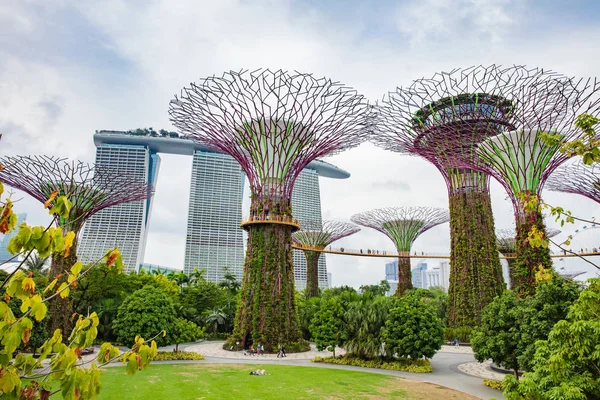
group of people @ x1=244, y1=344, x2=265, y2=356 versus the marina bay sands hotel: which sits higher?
the marina bay sands hotel

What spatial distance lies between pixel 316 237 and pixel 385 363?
83.3 ft

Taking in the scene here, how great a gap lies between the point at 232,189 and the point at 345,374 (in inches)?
3074

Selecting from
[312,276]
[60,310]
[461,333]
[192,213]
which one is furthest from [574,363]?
[192,213]

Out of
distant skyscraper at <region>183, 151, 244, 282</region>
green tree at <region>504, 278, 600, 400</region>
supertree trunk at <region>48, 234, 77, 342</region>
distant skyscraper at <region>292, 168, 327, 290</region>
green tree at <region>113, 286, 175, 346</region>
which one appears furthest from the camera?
distant skyscraper at <region>292, 168, 327, 290</region>

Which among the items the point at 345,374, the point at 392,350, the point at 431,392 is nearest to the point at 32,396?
the point at 431,392

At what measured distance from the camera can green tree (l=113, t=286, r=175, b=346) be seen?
18.0 metres

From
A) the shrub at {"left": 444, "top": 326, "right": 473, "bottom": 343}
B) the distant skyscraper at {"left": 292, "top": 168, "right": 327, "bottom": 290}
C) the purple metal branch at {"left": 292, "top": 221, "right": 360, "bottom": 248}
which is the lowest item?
the shrub at {"left": 444, "top": 326, "right": 473, "bottom": 343}

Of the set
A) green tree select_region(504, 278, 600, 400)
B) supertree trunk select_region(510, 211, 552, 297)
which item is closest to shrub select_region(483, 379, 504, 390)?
supertree trunk select_region(510, 211, 552, 297)

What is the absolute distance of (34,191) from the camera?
2242cm

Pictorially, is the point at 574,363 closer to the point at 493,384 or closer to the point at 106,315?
the point at 493,384

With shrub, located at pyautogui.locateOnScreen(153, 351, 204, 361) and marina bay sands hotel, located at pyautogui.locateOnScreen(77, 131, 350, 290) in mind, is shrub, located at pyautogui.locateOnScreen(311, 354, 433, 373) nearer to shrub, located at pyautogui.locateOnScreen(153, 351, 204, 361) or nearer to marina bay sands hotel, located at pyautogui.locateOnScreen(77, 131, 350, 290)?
shrub, located at pyautogui.locateOnScreen(153, 351, 204, 361)

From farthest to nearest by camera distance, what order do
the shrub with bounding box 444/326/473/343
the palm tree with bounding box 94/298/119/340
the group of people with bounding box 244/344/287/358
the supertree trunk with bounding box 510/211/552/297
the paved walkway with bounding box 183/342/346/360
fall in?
the palm tree with bounding box 94/298/119/340
the shrub with bounding box 444/326/473/343
the group of people with bounding box 244/344/287/358
the paved walkway with bounding box 183/342/346/360
the supertree trunk with bounding box 510/211/552/297

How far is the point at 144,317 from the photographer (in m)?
18.1

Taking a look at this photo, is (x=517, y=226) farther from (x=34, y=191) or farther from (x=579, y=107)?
(x=34, y=191)
